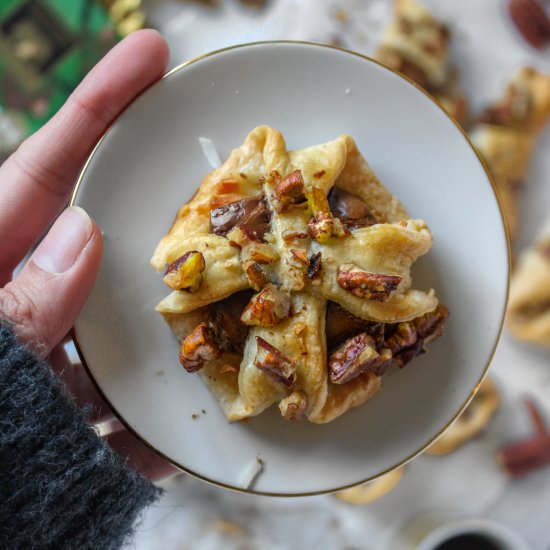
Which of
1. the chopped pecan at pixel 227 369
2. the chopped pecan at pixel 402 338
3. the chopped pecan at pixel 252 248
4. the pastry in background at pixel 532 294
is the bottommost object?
the pastry in background at pixel 532 294

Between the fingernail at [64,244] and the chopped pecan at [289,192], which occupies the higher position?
the fingernail at [64,244]

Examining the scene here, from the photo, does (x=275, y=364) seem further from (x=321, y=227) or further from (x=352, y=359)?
(x=321, y=227)

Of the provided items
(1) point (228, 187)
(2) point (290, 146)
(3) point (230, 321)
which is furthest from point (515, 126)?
(3) point (230, 321)

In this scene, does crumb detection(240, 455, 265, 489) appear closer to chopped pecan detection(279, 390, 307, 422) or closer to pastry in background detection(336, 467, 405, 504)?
chopped pecan detection(279, 390, 307, 422)

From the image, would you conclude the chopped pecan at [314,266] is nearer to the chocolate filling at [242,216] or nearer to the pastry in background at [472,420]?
the chocolate filling at [242,216]

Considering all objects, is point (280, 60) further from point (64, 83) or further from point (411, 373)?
point (411, 373)

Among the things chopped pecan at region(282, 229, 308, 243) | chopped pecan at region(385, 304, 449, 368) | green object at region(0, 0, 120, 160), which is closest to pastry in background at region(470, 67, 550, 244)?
chopped pecan at region(385, 304, 449, 368)

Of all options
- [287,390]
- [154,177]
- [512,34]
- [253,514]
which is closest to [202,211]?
[154,177]

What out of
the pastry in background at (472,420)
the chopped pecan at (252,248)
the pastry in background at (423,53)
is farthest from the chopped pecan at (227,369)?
the pastry in background at (423,53)
